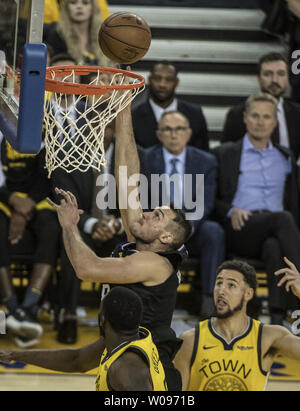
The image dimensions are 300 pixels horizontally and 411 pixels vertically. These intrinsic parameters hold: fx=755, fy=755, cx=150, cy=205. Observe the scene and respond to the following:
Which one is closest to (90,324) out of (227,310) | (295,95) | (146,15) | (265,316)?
(265,316)

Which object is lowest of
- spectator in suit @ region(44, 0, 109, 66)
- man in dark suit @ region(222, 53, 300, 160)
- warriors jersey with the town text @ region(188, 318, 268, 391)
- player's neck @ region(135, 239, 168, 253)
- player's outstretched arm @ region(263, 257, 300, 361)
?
warriors jersey with the town text @ region(188, 318, 268, 391)

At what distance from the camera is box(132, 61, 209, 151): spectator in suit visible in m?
5.88

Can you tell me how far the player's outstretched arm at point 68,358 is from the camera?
348 cm

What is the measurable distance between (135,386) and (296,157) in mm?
3375

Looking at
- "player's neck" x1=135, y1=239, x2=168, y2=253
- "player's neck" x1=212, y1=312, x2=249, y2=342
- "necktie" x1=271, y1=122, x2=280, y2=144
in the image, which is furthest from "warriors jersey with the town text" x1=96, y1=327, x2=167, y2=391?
"necktie" x1=271, y1=122, x2=280, y2=144

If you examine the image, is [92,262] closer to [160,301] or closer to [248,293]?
[160,301]

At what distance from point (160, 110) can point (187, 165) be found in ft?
2.08

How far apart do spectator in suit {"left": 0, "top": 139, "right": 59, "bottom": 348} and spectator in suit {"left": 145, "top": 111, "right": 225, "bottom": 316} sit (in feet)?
2.65

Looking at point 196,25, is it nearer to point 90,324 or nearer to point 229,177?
point 229,177

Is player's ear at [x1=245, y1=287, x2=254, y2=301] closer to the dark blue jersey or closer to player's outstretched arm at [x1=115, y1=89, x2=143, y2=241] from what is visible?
the dark blue jersey

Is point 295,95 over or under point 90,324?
over

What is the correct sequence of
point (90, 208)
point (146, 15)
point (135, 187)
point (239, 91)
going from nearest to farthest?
1. point (135, 187)
2. point (90, 208)
3. point (239, 91)
4. point (146, 15)

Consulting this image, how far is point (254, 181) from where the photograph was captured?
18.5 feet

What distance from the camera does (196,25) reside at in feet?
25.7
